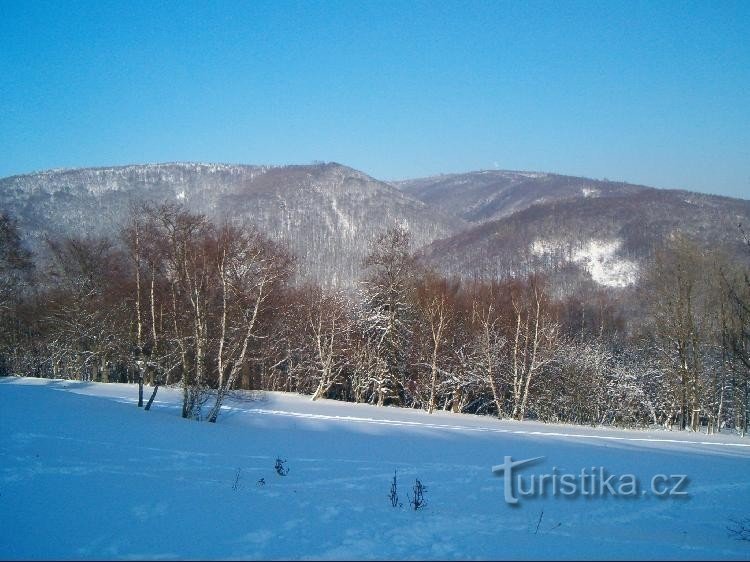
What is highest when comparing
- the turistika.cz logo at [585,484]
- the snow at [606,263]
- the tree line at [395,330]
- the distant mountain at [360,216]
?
the distant mountain at [360,216]

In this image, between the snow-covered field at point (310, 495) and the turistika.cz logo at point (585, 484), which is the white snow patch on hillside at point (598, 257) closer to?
the snow-covered field at point (310, 495)

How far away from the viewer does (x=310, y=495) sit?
345 inches

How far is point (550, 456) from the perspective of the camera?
44.3 feet

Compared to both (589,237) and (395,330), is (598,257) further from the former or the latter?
(395,330)

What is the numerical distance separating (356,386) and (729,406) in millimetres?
26773

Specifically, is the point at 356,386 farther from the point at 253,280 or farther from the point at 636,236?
the point at 636,236

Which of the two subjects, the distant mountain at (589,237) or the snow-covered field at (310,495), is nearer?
the snow-covered field at (310,495)

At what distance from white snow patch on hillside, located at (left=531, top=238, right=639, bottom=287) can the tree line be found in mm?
59757

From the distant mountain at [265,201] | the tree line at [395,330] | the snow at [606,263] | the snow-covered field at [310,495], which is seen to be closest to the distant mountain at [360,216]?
the snow at [606,263]

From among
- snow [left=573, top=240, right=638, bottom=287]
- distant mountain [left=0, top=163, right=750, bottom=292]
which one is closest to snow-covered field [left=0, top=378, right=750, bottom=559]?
distant mountain [left=0, top=163, right=750, bottom=292]

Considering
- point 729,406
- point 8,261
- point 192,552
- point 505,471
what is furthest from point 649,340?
point 8,261

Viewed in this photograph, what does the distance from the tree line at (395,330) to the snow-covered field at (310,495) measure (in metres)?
7.78

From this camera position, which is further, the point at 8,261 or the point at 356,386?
the point at 356,386

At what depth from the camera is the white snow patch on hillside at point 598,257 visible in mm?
92125
